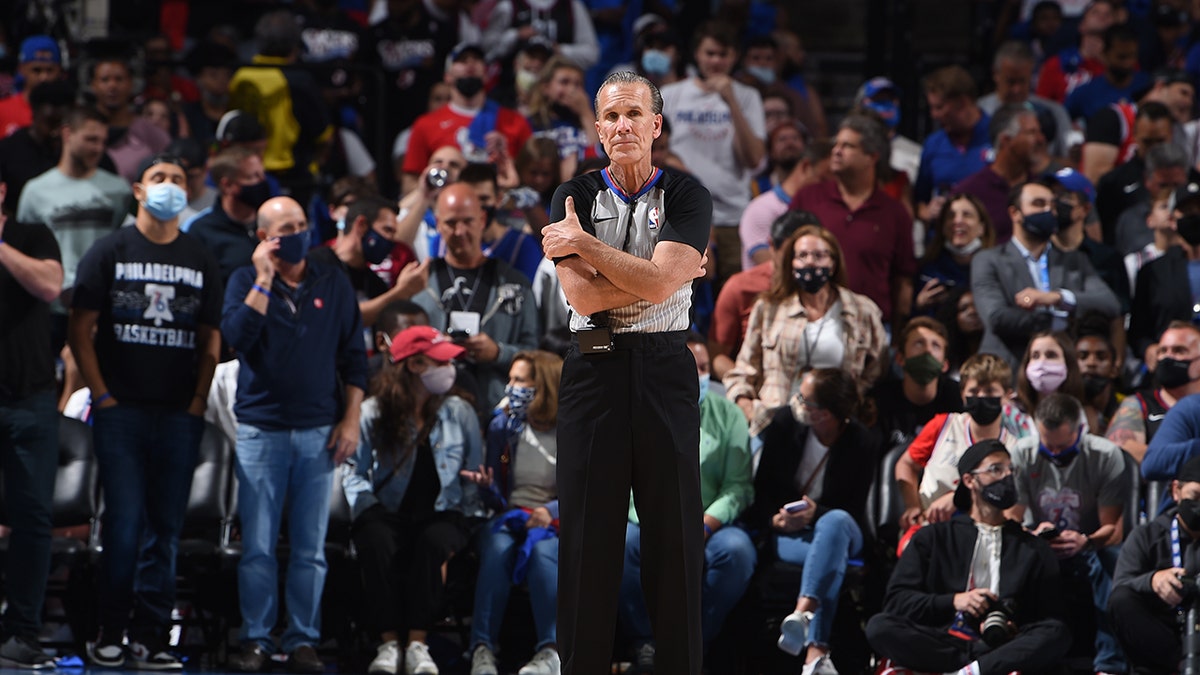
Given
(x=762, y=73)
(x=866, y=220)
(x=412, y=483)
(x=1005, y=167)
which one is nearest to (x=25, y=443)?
(x=412, y=483)

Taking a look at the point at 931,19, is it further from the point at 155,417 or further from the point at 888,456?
the point at 155,417

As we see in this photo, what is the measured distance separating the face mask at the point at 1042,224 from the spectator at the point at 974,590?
177 cm

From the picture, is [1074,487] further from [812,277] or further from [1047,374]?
[812,277]

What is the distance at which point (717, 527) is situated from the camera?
23.7 ft

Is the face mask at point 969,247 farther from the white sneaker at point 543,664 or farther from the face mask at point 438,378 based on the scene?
the white sneaker at point 543,664

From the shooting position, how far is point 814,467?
294 inches

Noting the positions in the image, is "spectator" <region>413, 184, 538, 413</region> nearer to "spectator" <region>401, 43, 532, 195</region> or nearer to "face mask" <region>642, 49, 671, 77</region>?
"spectator" <region>401, 43, 532, 195</region>

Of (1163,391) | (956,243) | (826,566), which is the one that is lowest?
(826,566)

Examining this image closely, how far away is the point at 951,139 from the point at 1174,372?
296 cm

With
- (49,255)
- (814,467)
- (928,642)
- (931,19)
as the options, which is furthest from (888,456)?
(931,19)

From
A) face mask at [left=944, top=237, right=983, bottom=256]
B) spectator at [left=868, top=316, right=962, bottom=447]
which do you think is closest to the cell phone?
spectator at [left=868, top=316, right=962, bottom=447]

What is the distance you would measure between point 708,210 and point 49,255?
11.8ft

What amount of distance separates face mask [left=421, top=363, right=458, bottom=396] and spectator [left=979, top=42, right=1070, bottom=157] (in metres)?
Result: 4.48

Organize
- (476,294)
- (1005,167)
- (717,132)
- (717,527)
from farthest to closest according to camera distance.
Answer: (717,132)
(1005,167)
(476,294)
(717,527)
